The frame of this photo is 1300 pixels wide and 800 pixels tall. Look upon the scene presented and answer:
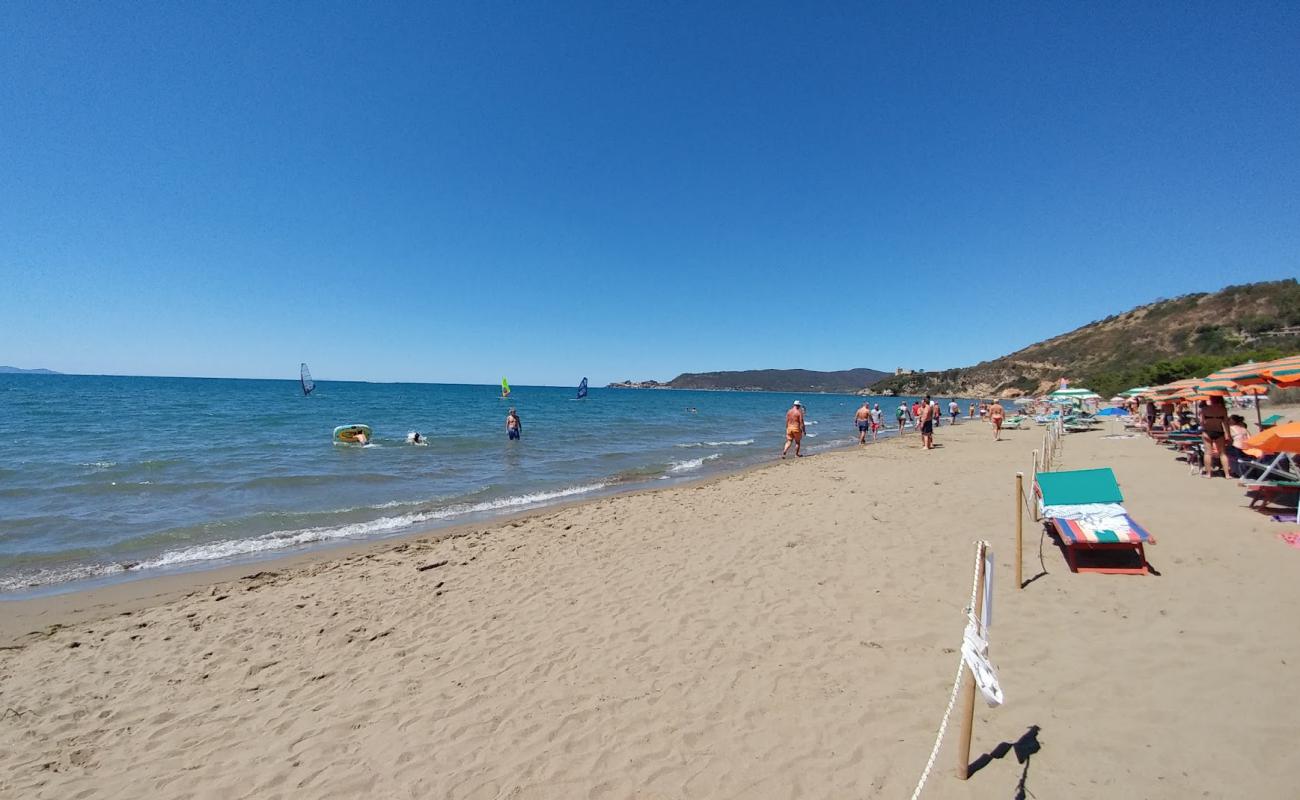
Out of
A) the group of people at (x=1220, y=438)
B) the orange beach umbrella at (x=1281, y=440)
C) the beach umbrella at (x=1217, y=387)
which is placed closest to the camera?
the orange beach umbrella at (x=1281, y=440)

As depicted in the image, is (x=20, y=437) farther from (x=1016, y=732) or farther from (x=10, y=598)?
(x=1016, y=732)

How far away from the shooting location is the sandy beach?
3053 mm

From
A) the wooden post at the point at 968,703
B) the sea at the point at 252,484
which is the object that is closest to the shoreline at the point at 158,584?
the sea at the point at 252,484

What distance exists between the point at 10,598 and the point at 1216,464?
2039cm

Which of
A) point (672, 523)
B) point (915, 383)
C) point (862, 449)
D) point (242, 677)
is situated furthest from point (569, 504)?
point (915, 383)

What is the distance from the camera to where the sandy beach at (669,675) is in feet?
10.0

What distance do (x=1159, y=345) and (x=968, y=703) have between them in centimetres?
8470

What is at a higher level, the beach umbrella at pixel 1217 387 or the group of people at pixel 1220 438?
the beach umbrella at pixel 1217 387

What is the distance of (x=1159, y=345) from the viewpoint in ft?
207

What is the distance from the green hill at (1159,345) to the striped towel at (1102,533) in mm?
37522

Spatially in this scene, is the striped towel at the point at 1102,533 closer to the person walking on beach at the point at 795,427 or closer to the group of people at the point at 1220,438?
the group of people at the point at 1220,438

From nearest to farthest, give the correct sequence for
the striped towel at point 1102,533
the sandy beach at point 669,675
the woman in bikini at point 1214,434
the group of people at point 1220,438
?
the sandy beach at point 669,675
the striped towel at point 1102,533
the group of people at point 1220,438
the woman in bikini at point 1214,434

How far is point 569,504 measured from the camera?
11.8m

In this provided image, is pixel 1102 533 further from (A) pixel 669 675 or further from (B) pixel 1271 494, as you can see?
(A) pixel 669 675
